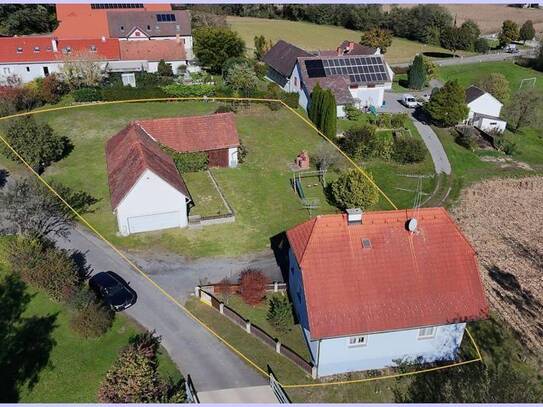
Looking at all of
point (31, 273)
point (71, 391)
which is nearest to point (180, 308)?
point (71, 391)

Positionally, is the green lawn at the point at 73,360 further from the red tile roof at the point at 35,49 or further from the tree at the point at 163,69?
the red tile roof at the point at 35,49

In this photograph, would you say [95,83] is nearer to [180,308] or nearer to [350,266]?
[180,308]

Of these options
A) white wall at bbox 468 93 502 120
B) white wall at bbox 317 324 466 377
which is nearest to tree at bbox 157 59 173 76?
white wall at bbox 468 93 502 120

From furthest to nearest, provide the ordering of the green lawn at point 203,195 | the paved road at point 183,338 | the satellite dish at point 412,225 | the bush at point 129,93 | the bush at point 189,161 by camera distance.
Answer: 1. the bush at point 129,93
2. the bush at point 189,161
3. the green lawn at point 203,195
4. the satellite dish at point 412,225
5. the paved road at point 183,338

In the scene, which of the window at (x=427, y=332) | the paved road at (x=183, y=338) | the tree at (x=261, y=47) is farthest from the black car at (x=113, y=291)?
the tree at (x=261, y=47)

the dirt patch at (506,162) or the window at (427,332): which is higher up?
the window at (427,332)

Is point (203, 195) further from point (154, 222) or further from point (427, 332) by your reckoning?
point (427, 332)

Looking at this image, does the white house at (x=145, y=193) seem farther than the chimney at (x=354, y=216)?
Yes
